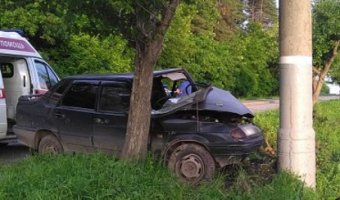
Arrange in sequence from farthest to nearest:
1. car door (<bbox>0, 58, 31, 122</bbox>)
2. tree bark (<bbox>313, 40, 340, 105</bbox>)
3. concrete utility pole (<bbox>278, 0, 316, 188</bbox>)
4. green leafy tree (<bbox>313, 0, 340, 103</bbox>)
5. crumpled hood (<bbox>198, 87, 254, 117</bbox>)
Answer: tree bark (<bbox>313, 40, 340, 105</bbox>) → green leafy tree (<bbox>313, 0, 340, 103</bbox>) → car door (<bbox>0, 58, 31, 122</bbox>) → crumpled hood (<bbox>198, 87, 254, 117</bbox>) → concrete utility pole (<bbox>278, 0, 316, 188</bbox>)

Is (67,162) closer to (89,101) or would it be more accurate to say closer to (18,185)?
(18,185)

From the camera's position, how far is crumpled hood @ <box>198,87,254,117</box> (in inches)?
296

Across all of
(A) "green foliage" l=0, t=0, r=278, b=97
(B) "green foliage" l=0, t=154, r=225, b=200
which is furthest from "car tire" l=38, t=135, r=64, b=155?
(B) "green foliage" l=0, t=154, r=225, b=200

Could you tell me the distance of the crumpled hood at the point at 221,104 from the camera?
24.6 feet

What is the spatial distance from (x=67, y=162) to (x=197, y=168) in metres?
1.69

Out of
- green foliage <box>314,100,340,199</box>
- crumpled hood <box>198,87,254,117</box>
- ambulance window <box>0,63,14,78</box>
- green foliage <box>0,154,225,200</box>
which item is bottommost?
green foliage <box>314,100,340,199</box>

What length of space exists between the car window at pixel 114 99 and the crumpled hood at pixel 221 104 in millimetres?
1259

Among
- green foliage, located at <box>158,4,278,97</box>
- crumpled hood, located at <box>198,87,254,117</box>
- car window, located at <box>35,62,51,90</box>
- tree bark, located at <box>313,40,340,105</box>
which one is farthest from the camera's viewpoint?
green foliage, located at <box>158,4,278,97</box>

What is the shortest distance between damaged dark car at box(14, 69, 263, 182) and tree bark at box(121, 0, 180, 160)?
2.30ft

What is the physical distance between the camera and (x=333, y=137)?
10.3 meters

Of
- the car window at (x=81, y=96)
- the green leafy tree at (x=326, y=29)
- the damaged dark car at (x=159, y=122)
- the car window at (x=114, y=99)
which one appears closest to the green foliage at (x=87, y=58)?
the green leafy tree at (x=326, y=29)

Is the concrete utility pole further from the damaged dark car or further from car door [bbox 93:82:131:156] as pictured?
car door [bbox 93:82:131:156]

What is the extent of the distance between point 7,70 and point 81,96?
3427 mm

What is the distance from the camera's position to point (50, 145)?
8.81 metres
